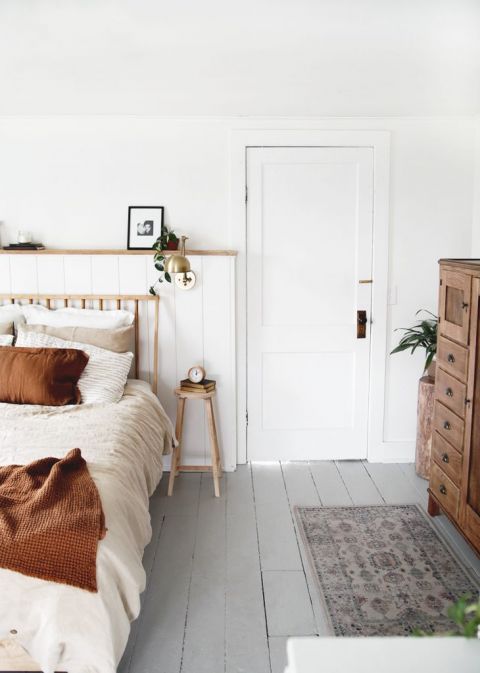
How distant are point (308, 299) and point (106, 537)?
2.45 metres

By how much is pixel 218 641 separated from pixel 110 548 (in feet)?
2.17

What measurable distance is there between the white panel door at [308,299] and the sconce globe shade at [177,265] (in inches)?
24.3

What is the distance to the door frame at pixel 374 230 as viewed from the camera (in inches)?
161

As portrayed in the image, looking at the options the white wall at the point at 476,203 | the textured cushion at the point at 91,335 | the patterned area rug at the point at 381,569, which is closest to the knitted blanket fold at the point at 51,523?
the patterned area rug at the point at 381,569

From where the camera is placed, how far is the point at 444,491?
329 cm

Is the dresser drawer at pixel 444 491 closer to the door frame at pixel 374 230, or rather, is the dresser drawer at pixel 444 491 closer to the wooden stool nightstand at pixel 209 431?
the door frame at pixel 374 230

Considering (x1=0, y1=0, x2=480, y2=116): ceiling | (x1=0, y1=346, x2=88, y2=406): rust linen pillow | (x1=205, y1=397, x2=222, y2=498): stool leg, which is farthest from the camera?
(x1=205, y1=397, x2=222, y2=498): stool leg

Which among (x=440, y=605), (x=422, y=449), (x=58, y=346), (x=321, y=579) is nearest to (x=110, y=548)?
(x=321, y=579)

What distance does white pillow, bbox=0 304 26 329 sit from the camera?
3846mm

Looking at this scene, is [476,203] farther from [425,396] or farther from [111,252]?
[111,252]

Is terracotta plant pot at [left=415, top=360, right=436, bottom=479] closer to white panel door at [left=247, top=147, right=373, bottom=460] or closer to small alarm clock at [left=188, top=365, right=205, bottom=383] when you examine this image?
white panel door at [left=247, top=147, right=373, bottom=460]

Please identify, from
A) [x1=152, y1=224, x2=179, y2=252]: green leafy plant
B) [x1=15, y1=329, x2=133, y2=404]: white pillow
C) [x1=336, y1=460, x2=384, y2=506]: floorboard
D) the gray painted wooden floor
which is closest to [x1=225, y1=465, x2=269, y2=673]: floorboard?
the gray painted wooden floor

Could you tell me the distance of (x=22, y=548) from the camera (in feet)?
6.46

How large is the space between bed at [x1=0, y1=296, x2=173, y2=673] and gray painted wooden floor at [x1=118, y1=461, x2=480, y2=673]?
34cm
